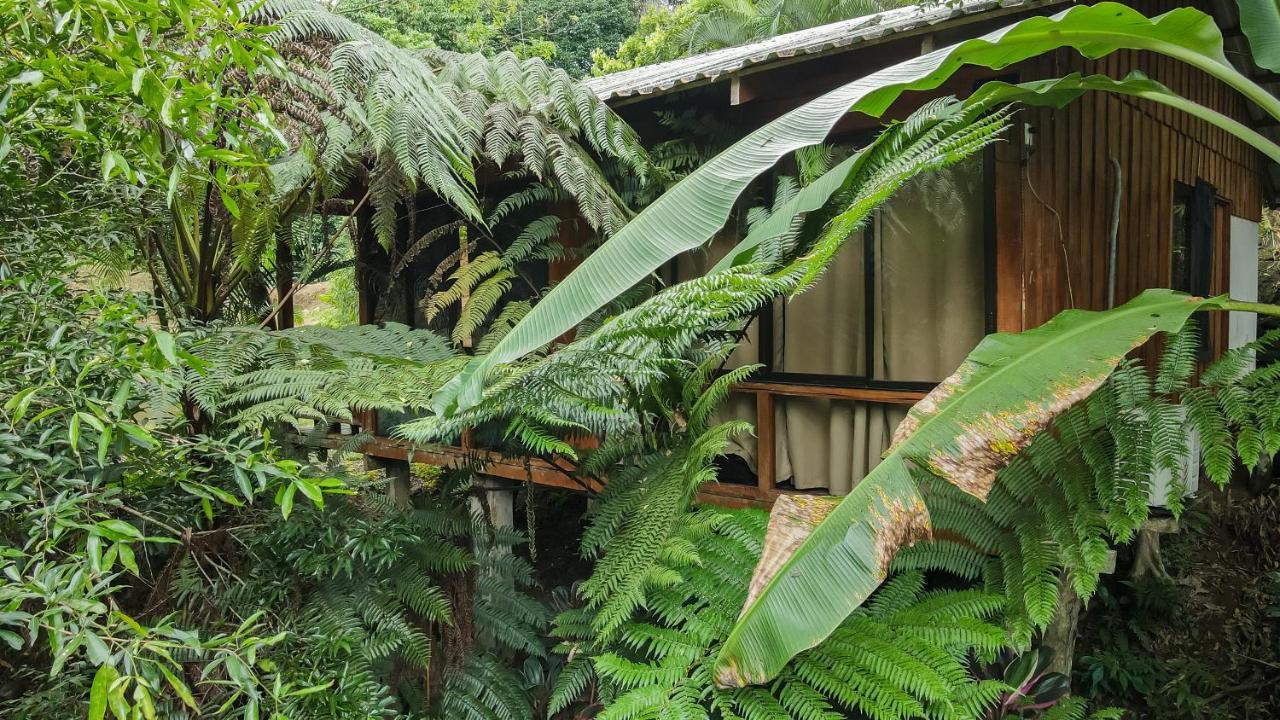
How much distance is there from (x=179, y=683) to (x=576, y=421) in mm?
1298

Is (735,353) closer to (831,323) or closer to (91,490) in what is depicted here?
(831,323)

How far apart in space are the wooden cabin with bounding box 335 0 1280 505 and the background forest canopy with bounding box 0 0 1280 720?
31.1 inches

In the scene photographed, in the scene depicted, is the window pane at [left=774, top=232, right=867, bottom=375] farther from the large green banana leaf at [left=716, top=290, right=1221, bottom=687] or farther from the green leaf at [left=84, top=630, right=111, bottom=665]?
the green leaf at [left=84, top=630, right=111, bottom=665]

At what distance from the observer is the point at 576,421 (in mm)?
2230

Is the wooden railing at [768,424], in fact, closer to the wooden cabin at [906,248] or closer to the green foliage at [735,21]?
the wooden cabin at [906,248]

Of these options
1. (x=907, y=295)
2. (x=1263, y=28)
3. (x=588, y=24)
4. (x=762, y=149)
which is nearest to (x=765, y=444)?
(x=907, y=295)

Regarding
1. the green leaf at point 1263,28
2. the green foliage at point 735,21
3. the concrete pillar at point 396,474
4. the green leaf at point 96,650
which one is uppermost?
the green foliage at point 735,21

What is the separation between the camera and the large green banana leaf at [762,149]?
5.08 ft

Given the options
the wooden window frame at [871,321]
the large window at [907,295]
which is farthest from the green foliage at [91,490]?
the large window at [907,295]

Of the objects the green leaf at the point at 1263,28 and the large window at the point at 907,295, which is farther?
the large window at the point at 907,295

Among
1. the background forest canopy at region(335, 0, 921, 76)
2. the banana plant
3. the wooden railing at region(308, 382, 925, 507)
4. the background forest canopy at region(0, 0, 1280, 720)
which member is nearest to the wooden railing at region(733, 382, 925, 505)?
the wooden railing at region(308, 382, 925, 507)

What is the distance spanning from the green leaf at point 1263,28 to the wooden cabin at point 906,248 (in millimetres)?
712

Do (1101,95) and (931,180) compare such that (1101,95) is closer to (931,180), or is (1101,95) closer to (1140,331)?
(931,180)

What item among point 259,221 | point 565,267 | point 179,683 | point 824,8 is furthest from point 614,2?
point 179,683
